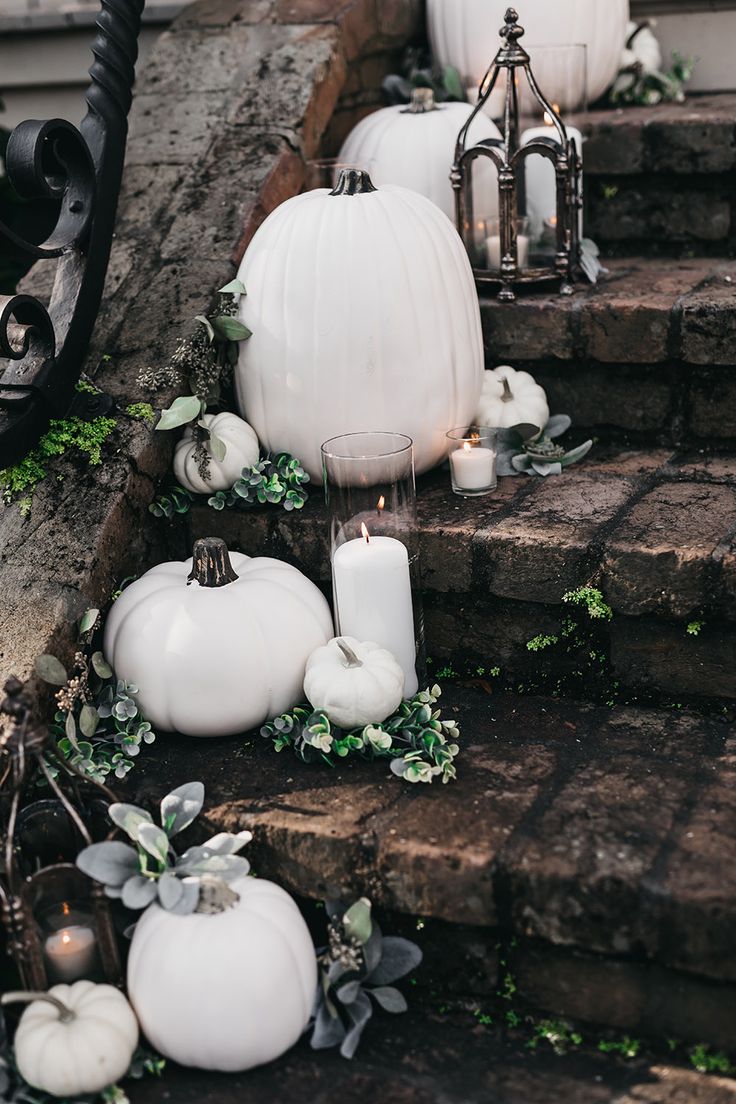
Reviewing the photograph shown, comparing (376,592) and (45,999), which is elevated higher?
(376,592)

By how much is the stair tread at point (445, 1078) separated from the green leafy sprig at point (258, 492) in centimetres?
108

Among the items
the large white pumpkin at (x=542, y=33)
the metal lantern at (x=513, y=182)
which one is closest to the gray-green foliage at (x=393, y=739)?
the metal lantern at (x=513, y=182)

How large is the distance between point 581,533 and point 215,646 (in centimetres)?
70

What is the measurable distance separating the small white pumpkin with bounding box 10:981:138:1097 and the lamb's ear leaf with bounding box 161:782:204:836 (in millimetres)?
286

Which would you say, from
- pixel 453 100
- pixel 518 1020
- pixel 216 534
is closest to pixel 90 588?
pixel 216 534

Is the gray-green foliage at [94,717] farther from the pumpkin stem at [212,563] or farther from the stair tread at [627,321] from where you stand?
the stair tread at [627,321]

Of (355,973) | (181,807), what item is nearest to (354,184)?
(181,807)

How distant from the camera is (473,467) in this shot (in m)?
2.55

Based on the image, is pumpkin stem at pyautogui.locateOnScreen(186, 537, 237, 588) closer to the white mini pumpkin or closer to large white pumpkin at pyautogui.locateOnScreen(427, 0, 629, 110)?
the white mini pumpkin

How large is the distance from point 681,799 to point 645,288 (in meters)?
1.31

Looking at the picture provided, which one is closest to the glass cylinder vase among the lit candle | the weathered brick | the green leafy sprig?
the green leafy sprig

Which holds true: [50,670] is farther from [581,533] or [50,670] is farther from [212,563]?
[581,533]

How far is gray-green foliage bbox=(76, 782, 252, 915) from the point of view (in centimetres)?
191

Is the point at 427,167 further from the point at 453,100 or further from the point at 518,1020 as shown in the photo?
the point at 518,1020
